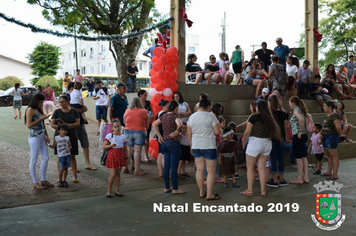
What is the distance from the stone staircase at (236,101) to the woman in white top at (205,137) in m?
3.80

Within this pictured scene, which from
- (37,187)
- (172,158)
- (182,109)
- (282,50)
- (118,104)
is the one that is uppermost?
(282,50)

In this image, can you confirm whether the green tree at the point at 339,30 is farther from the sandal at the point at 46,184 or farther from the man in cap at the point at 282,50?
the sandal at the point at 46,184

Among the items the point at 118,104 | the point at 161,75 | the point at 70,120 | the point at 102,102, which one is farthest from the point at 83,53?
the point at 70,120

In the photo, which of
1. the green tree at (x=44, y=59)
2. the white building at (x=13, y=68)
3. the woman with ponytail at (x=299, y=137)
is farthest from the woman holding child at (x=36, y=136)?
the white building at (x=13, y=68)

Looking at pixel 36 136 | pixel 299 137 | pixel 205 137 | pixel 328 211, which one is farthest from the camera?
pixel 299 137

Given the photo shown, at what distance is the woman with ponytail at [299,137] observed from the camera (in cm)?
770

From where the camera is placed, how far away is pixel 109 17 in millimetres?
17750

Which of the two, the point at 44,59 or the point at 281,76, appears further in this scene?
the point at 44,59

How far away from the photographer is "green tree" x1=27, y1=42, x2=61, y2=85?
44969mm

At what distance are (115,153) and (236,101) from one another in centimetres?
537

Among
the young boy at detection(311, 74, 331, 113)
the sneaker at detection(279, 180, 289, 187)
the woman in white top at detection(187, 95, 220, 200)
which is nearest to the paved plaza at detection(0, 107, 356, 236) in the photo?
the sneaker at detection(279, 180, 289, 187)

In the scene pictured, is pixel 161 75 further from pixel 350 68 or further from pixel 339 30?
pixel 339 30

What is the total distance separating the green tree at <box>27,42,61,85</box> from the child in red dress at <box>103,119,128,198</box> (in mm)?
41309

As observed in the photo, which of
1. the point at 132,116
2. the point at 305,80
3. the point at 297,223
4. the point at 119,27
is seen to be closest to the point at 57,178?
the point at 132,116
